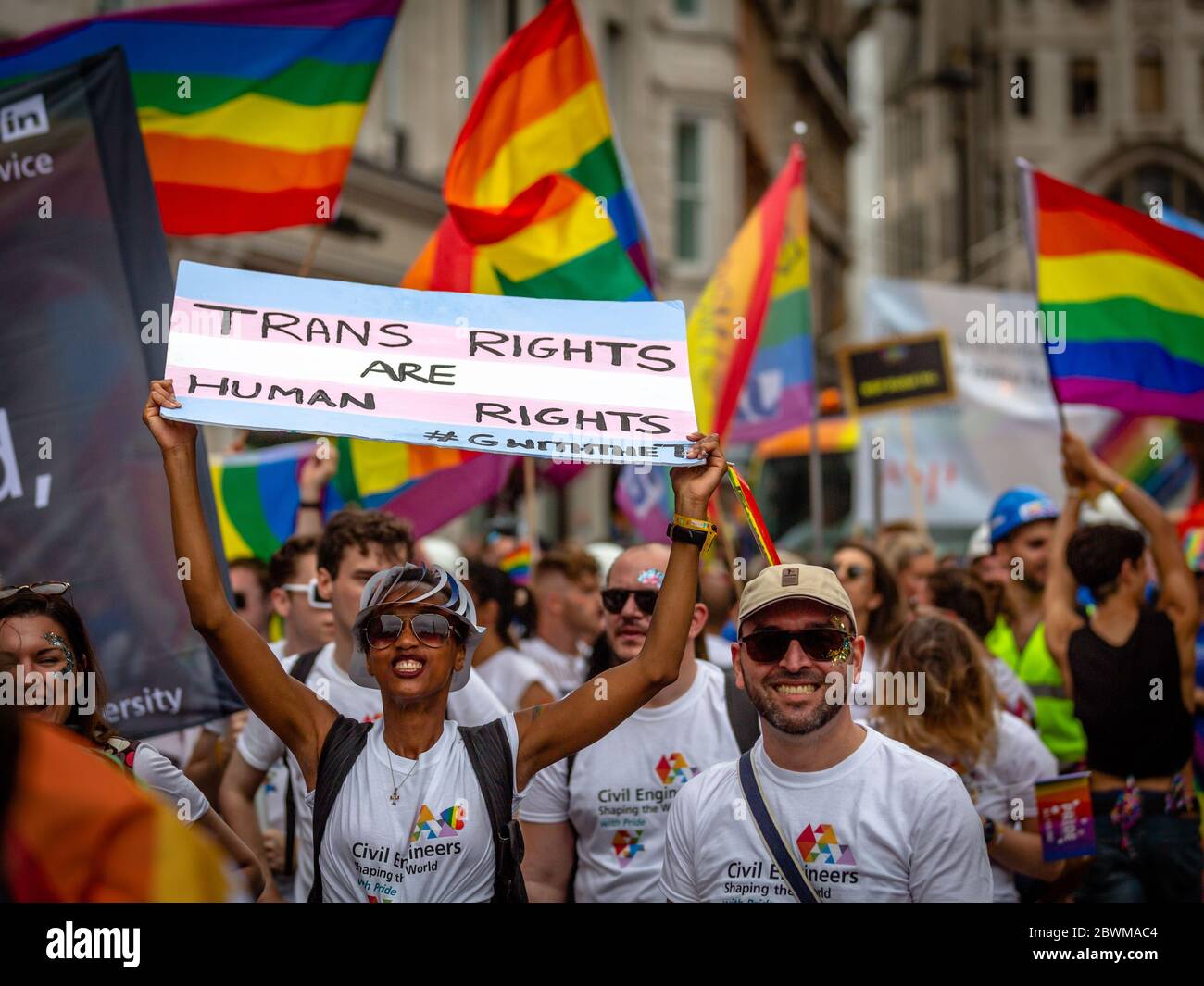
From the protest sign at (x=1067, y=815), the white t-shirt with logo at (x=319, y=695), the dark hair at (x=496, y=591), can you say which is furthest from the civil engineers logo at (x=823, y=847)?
the dark hair at (x=496, y=591)

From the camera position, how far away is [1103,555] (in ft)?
17.7

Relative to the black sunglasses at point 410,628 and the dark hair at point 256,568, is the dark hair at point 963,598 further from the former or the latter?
the black sunglasses at point 410,628

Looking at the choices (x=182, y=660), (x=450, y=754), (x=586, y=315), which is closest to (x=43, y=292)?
(x=182, y=660)

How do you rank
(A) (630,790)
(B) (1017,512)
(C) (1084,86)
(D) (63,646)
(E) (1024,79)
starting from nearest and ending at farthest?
(D) (63,646) < (A) (630,790) < (B) (1017,512) < (E) (1024,79) < (C) (1084,86)

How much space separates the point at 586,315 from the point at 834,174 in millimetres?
43682

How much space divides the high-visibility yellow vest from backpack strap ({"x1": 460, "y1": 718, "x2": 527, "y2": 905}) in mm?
2973

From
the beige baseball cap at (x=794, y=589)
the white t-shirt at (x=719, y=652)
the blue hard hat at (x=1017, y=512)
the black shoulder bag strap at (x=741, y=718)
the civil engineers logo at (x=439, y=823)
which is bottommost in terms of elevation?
the civil engineers logo at (x=439, y=823)

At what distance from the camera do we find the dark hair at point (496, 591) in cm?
645

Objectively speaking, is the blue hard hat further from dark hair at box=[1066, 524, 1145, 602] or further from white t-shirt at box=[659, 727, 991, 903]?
white t-shirt at box=[659, 727, 991, 903]

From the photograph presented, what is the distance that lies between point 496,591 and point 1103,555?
8.20 ft

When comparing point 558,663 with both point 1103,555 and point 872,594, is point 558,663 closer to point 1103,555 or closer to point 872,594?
point 872,594

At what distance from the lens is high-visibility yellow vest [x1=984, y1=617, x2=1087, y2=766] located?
19.4 feet

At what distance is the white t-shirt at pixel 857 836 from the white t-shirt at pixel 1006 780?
1.23 m

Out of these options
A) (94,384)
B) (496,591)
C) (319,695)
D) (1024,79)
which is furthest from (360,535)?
(1024,79)
